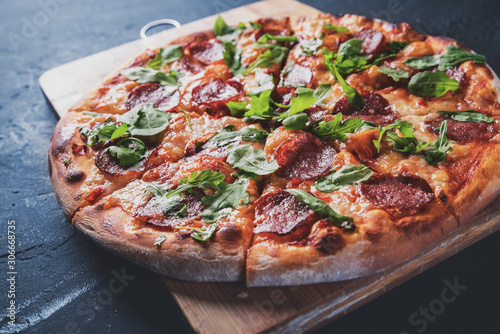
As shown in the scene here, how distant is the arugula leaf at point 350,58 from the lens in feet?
A: 11.0

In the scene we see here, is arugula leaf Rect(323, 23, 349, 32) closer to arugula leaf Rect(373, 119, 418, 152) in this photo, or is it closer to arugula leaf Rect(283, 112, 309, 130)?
arugula leaf Rect(283, 112, 309, 130)

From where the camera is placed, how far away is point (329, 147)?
276 centimetres

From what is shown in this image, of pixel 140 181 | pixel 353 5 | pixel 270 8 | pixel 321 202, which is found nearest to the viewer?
pixel 321 202

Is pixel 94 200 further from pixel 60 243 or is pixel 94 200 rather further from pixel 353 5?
pixel 353 5

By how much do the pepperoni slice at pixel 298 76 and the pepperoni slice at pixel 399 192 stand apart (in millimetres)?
1089

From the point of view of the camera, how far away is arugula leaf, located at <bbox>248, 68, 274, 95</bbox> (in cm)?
326

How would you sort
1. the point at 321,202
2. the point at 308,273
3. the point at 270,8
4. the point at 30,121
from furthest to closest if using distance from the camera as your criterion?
the point at 270,8 < the point at 30,121 < the point at 321,202 < the point at 308,273

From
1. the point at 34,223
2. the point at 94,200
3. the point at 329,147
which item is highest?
the point at 329,147

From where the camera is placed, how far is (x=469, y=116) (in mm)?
2832

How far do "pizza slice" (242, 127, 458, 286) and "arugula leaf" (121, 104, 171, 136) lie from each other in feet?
2.71

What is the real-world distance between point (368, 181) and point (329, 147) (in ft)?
1.18

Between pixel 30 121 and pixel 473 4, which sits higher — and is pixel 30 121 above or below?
below

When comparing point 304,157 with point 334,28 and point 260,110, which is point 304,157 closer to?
point 260,110

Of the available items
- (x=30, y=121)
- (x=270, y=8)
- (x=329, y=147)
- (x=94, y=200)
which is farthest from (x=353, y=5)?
(x=94, y=200)
